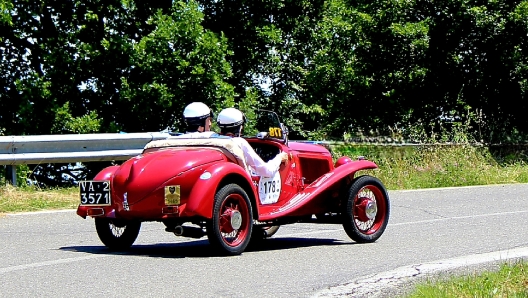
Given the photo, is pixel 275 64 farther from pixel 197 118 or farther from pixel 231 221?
pixel 231 221

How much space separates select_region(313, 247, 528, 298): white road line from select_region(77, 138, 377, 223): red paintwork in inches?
66.8

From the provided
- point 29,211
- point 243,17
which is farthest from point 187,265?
point 243,17

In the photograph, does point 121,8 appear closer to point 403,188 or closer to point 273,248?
point 403,188

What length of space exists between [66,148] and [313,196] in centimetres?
557

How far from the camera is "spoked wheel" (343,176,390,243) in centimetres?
972

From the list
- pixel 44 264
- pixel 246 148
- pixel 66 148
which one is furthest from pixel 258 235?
pixel 66 148

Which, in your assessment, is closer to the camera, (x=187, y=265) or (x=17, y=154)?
(x=187, y=265)

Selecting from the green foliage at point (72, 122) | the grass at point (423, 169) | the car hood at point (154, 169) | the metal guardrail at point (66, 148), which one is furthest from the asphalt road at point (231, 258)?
the green foliage at point (72, 122)

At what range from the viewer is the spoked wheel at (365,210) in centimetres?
972

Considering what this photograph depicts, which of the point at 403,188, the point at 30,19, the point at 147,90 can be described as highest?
the point at 30,19

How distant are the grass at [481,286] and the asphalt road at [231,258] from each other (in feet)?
2.02

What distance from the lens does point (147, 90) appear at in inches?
955

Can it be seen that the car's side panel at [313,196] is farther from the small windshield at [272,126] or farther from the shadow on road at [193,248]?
the small windshield at [272,126]

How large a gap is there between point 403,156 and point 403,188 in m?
2.28
